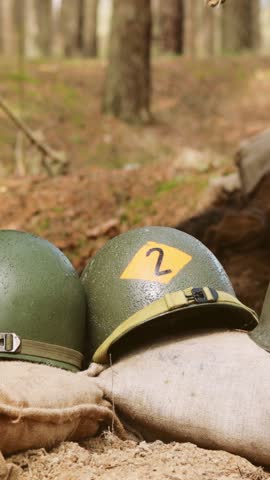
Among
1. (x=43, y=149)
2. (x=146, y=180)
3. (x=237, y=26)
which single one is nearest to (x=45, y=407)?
(x=146, y=180)

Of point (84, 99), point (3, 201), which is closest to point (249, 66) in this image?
point (84, 99)

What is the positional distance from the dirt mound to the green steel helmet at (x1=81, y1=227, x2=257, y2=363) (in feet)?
1.59

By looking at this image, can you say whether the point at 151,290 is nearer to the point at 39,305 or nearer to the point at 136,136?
the point at 39,305

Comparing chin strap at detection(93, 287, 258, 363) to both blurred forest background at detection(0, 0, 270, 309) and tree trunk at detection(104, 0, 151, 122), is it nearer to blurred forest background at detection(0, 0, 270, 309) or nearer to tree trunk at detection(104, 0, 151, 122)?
blurred forest background at detection(0, 0, 270, 309)

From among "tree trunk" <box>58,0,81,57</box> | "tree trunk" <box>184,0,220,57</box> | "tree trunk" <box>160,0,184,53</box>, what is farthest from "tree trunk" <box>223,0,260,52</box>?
"tree trunk" <box>58,0,81,57</box>

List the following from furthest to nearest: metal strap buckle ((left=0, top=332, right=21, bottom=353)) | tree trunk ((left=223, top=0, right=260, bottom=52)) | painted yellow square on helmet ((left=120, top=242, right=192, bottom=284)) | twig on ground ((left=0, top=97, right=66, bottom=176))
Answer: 1. tree trunk ((left=223, top=0, right=260, bottom=52))
2. twig on ground ((left=0, top=97, right=66, bottom=176))
3. painted yellow square on helmet ((left=120, top=242, right=192, bottom=284))
4. metal strap buckle ((left=0, top=332, right=21, bottom=353))

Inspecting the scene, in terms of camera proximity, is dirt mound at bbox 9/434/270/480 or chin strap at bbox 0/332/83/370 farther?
chin strap at bbox 0/332/83/370

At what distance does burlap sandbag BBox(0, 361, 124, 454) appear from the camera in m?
2.92

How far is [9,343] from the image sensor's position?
3.26 meters

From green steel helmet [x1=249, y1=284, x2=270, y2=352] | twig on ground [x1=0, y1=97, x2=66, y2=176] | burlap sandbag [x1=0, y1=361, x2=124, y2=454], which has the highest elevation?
green steel helmet [x1=249, y1=284, x2=270, y2=352]

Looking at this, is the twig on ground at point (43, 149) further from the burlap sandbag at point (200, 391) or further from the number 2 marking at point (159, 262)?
the burlap sandbag at point (200, 391)

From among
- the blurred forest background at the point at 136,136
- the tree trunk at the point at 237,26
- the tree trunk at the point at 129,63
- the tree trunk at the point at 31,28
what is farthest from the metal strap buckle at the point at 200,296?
the tree trunk at the point at 31,28

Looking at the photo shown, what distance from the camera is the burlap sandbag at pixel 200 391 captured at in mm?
3092

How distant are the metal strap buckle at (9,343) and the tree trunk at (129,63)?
30.2 feet
